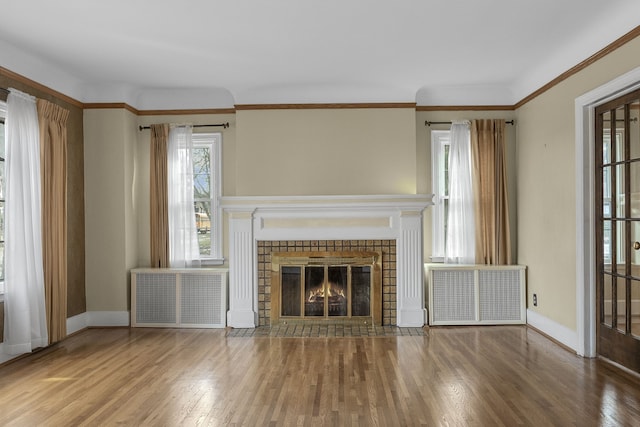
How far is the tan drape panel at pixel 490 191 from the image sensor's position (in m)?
6.03

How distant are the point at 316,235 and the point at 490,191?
2.14 meters

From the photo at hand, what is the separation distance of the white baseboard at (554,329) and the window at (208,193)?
3681 mm

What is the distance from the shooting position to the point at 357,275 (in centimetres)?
582

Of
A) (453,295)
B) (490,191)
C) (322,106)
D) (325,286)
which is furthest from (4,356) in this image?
(490,191)

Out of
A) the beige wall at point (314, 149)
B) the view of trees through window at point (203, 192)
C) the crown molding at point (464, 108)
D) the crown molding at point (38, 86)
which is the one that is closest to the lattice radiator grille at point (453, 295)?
the beige wall at point (314, 149)

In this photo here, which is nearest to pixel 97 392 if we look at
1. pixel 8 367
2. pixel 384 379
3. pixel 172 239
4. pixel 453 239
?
pixel 8 367

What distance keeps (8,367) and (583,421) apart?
443 cm

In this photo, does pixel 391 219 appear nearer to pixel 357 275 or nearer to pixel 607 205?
pixel 357 275

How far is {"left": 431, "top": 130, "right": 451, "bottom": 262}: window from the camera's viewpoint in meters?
6.23

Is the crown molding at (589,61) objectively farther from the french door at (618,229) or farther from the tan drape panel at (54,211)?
the tan drape panel at (54,211)

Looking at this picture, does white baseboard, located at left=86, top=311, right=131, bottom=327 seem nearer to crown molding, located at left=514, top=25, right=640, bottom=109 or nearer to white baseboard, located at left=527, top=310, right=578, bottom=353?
white baseboard, located at left=527, top=310, right=578, bottom=353

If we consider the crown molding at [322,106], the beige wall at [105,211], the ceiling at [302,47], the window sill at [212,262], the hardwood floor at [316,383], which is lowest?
the hardwood floor at [316,383]

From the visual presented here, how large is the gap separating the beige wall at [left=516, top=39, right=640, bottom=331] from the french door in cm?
30

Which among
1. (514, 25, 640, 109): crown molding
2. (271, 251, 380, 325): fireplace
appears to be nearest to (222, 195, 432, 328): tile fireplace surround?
(271, 251, 380, 325): fireplace
